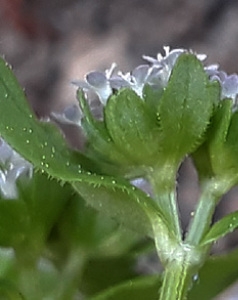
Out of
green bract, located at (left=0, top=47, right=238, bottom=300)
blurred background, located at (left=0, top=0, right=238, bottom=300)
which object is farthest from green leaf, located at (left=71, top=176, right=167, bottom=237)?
blurred background, located at (left=0, top=0, right=238, bottom=300)

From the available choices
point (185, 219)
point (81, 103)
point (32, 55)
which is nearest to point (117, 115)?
point (81, 103)

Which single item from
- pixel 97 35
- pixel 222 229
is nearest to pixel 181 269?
pixel 222 229

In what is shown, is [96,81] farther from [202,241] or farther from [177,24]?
[177,24]

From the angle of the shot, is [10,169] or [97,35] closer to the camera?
[10,169]

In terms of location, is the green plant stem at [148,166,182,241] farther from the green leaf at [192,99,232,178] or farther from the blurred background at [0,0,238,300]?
the blurred background at [0,0,238,300]

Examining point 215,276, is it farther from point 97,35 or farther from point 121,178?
point 97,35

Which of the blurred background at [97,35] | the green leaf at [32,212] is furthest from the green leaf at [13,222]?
the blurred background at [97,35]
